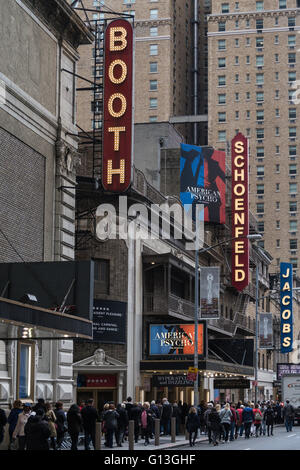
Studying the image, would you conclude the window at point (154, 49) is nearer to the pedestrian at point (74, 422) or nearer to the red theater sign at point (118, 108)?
the red theater sign at point (118, 108)

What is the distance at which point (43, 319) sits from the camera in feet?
74.9

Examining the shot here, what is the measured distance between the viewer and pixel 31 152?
2894 centimetres

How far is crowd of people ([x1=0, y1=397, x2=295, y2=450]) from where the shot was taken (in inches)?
824

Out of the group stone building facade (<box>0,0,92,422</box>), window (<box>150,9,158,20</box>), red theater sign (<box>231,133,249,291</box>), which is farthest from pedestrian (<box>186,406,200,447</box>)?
window (<box>150,9,158,20</box>)

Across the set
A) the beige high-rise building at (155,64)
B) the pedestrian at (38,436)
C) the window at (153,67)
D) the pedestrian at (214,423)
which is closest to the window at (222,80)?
the beige high-rise building at (155,64)

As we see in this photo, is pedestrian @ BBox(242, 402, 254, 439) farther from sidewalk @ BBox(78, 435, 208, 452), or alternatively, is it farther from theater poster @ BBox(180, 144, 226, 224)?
theater poster @ BBox(180, 144, 226, 224)

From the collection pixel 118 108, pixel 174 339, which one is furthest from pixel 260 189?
pixel 118 108

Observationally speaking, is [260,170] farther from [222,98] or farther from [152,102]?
[152,102]

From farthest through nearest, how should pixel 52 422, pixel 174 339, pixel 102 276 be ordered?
pixel 174 339 < pixel 102 276 < pixel 52 422

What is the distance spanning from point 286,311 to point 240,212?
20.3m

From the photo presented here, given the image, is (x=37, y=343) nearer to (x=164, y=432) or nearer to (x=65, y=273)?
(x=65, y=273)

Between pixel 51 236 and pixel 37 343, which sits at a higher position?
pixel 51 236

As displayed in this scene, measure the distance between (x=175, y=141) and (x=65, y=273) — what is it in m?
38.9
